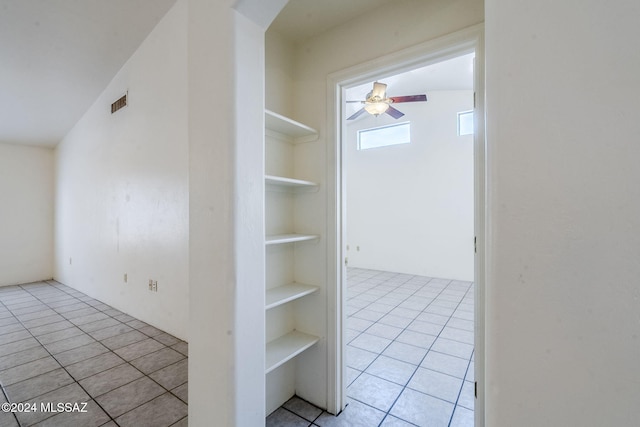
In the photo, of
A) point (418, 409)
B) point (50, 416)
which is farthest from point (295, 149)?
point (50, 416)

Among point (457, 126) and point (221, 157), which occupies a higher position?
point (457, 126)

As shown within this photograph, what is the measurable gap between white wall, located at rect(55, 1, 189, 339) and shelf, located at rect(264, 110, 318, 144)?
129 cm

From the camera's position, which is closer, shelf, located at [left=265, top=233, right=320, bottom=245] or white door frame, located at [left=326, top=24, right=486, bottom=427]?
shelf, located at [left=265, top=233, right=320, bottom=245]

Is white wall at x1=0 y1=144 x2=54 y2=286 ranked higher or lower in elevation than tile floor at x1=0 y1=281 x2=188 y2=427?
higher

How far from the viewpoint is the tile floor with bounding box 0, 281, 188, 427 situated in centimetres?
177

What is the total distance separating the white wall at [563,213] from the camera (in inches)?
19.0

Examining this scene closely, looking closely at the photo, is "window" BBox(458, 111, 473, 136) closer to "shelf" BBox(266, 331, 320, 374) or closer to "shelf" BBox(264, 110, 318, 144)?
"shelf" BBox(264, 110, 318, 144)

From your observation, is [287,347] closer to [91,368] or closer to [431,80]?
[91,368]

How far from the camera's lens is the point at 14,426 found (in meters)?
1.65

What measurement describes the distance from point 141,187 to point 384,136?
485 cm

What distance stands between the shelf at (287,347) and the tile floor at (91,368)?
78cm

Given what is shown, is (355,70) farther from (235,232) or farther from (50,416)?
(50,416)

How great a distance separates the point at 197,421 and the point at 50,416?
1.25 m

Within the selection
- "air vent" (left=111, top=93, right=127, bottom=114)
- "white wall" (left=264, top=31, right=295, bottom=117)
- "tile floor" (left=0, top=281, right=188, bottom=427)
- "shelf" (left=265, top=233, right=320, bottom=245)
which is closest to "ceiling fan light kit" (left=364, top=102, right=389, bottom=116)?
"white wall" (left=264, top=31, right=295, bottom=117)
